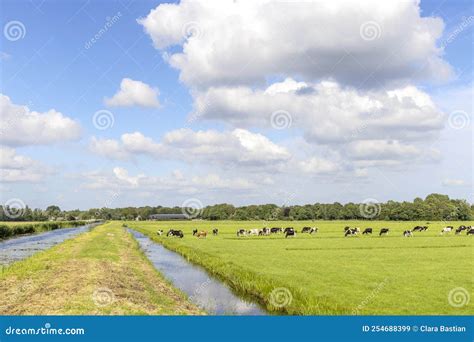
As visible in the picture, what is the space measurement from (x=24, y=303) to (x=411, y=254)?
112ft

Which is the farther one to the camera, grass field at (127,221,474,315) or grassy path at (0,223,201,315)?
grass field at (127,221,474,315)

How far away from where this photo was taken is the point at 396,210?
178m
